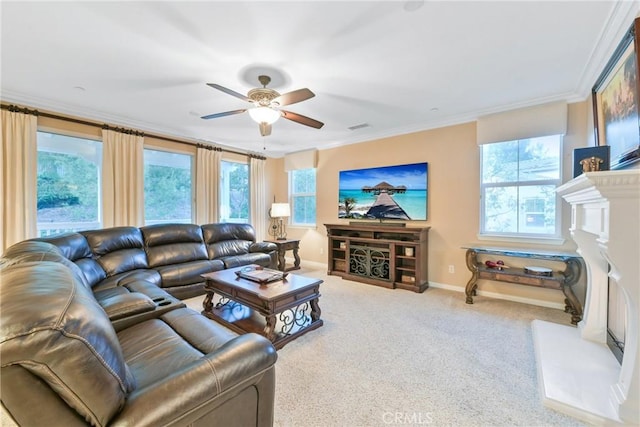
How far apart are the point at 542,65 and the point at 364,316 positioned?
121 inches

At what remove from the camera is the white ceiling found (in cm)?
187

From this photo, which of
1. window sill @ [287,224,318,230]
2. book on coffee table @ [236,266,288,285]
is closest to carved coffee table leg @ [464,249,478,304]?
book on coffee table @ [236,266,288,285]

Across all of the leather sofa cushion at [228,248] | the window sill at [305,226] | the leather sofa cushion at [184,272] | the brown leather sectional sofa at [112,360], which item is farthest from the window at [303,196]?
the brown leather sectional sofa at [112,360]

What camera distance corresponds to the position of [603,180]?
155cm

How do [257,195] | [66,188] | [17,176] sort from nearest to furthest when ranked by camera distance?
[17,176]
[66,188]
[257,195]

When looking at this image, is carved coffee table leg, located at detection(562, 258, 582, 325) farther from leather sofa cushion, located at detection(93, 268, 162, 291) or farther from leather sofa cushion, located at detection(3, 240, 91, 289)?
leather sofa cushion, located at detection(93, 268, 162, 291)

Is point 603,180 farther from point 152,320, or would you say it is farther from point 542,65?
point 152,320

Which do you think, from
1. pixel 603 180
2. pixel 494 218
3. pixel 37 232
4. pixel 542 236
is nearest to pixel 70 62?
pixel 37 232

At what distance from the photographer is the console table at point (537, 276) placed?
2.95 meters

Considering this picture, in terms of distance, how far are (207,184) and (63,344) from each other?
15.3 ft

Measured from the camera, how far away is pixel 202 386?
3.37ft

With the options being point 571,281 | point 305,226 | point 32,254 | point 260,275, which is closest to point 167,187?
point 305,226

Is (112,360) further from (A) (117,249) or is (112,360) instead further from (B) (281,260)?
(B) (281,260)

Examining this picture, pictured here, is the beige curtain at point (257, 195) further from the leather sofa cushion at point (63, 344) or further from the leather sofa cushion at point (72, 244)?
the leather sofa cushion at point (63, 344)
